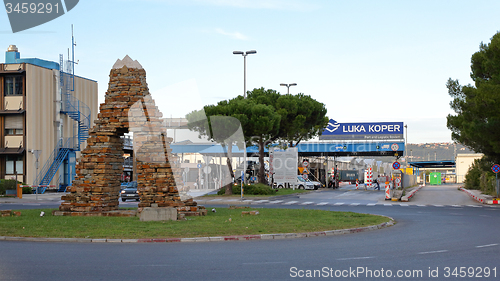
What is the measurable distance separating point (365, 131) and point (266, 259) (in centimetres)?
6494

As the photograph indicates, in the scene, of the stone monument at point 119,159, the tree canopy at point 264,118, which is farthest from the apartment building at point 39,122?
the stone monument at point 119,159

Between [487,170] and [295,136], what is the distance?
757 inches

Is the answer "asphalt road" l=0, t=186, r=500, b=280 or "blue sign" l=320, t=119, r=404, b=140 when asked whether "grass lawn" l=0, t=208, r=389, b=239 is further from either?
"blue sign" l=320, t=119, r=404, b=140

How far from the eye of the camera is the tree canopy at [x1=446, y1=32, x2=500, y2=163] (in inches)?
1259

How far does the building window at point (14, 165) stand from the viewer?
155 feet

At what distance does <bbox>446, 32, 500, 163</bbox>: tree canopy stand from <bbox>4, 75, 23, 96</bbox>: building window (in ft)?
122

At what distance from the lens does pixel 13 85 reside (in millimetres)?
47344

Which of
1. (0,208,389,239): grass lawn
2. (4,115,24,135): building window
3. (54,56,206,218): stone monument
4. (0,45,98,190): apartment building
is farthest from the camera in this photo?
(4,115,24,135): building window

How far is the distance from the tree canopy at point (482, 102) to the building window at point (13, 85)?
37.2m

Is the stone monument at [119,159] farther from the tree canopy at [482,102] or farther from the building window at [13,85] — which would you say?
the building window at [13,85]

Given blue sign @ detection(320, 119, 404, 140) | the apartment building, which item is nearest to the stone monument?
the apartment building

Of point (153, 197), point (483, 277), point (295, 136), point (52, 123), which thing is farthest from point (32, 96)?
point (483, 277)

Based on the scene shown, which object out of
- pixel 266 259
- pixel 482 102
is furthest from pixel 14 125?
pixel 266 259

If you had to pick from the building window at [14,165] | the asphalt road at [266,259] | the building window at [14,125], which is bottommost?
the asphalt road at [266,259]
